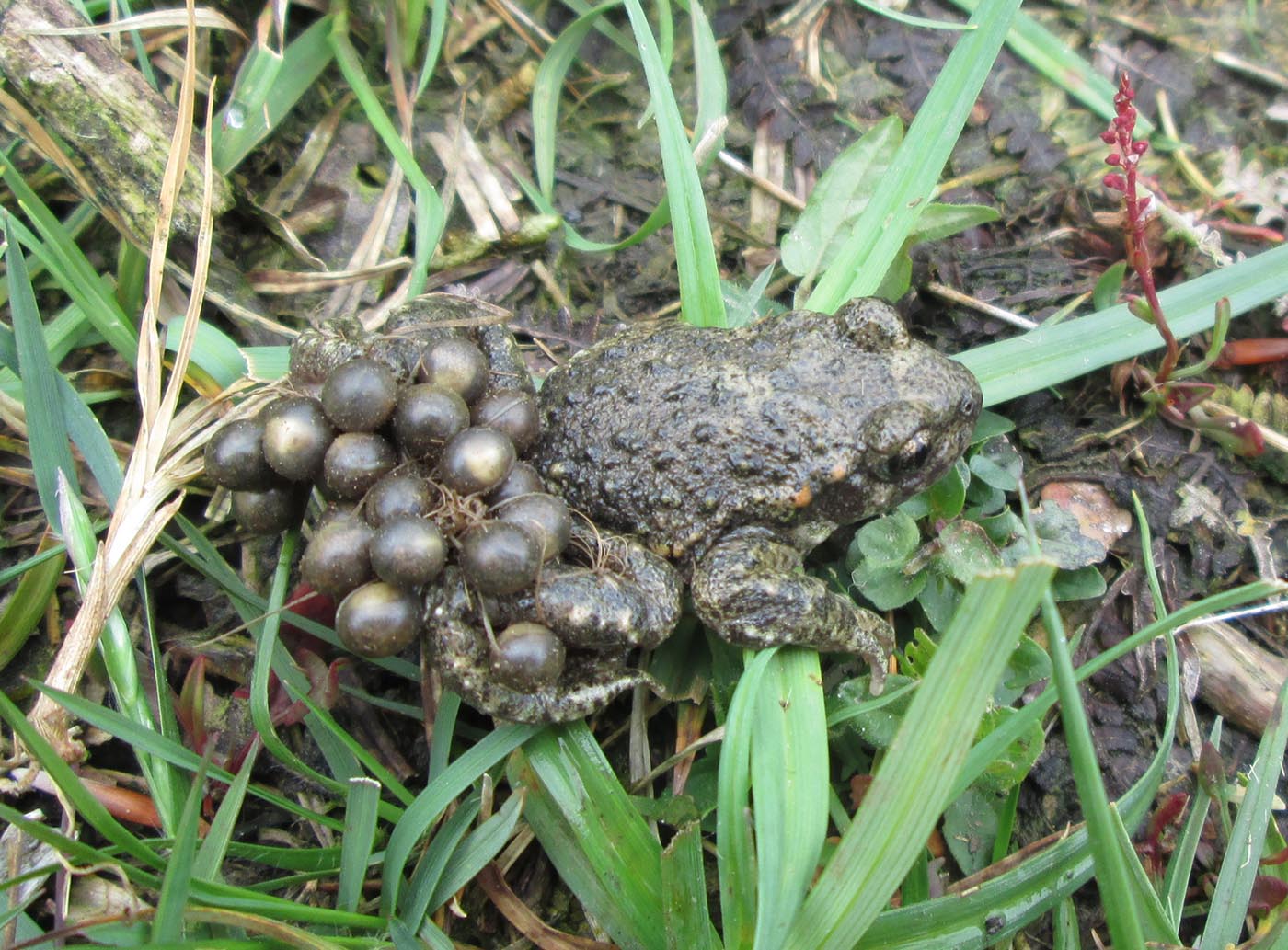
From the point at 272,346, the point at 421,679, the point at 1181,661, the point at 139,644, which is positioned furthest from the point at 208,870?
the point at 1181,661

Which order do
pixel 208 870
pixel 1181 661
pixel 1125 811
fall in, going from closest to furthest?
1. pixel 208 870
2. pixel 1125 811
3. pixel 1181 661

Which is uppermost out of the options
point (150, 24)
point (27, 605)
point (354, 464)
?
point (150, 24)

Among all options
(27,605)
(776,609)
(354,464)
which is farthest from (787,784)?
(27,605)

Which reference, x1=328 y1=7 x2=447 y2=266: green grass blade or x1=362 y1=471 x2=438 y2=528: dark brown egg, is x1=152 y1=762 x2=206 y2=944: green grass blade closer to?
x1=362 y1=471 x2=438 y2=528: dark brown egg

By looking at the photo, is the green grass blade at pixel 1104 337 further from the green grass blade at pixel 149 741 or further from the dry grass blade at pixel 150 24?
the dry grass blade at pixel 150 24

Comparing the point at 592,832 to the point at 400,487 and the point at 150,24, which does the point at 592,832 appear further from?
the point at 150,24

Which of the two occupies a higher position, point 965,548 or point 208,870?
point 965,548

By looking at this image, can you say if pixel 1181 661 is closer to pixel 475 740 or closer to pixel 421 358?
pixel 475 740

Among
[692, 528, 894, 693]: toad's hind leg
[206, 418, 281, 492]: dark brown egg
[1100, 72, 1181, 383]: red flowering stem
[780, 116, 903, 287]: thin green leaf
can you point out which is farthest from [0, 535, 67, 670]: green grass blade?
[1100, 72, 1181, 383]: red flowering stem
